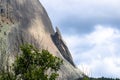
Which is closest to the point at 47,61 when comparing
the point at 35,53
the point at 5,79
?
the point at 35,53

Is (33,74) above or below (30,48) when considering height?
below

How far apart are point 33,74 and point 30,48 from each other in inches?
139

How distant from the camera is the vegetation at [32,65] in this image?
4182 cm

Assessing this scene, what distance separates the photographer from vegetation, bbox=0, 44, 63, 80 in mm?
41822

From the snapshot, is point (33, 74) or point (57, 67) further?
point (57, 67)

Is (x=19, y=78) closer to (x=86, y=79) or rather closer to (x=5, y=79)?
(x=5, y=79)

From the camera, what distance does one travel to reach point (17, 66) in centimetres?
4303

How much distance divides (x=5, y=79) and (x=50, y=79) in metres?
3.79

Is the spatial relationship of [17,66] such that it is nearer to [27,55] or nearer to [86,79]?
[27,55]

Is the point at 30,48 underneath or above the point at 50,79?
above

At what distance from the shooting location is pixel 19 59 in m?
43.3

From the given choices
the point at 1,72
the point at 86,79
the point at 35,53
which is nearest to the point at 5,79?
the point at 1,72

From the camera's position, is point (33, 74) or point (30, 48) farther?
point (30, 48)

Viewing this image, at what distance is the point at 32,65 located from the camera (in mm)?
42469
